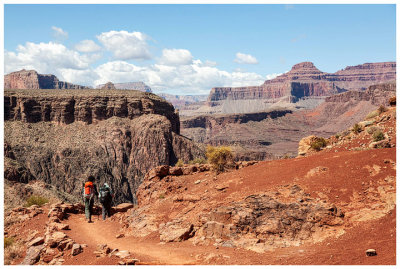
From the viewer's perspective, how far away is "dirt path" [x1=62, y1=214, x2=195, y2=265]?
1220 cm

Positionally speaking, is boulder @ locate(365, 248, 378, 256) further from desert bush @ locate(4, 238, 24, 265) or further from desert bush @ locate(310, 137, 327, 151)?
desert bush @ locate(310, 137, 327, 151)

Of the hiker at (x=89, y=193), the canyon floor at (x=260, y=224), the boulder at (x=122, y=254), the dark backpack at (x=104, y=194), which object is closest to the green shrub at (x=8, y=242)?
the canyon floor at (x=260, y=224)

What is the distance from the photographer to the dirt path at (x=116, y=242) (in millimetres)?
12195

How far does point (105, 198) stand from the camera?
68.0 feet

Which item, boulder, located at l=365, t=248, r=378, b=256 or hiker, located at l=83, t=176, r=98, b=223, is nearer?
boulder, located at l=365, t=248, r=378, b=256

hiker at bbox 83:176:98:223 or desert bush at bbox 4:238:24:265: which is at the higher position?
hiker at bbox 83:176:98:223

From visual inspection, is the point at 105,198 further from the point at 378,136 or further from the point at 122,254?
the point at 378,136

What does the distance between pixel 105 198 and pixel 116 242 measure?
17.6ft

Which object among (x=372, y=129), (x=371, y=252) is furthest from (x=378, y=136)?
(x=371, y=252)

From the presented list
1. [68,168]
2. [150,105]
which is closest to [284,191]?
[68,168]

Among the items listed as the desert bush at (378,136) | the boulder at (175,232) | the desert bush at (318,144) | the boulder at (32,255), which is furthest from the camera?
the desert bush at (318,144)

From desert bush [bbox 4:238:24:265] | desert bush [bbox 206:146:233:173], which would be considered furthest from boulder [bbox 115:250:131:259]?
desert bush [bbox 206:146:233:173]

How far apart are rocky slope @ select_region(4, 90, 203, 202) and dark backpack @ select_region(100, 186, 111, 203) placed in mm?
58096

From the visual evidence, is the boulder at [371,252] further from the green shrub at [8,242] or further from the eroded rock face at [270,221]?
the green shrub at [8,242]
